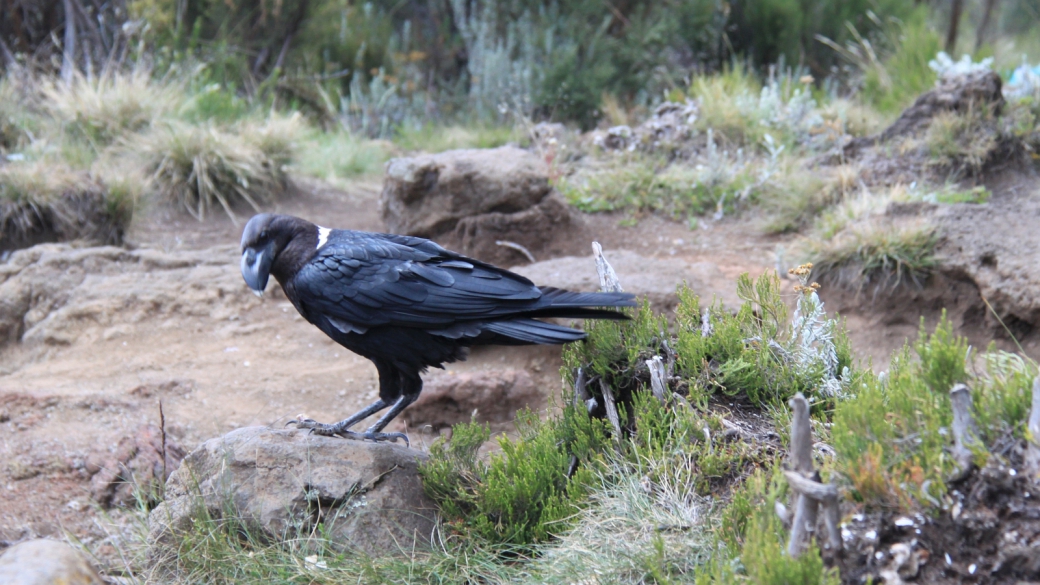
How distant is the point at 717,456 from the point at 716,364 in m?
0.50

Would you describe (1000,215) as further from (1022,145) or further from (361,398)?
(361,398)

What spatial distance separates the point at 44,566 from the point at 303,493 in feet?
2.61

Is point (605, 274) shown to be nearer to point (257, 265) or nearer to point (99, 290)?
point (257, 265)

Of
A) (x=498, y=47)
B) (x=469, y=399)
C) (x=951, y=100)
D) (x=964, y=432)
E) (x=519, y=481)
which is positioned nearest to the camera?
(x=964, y=432)

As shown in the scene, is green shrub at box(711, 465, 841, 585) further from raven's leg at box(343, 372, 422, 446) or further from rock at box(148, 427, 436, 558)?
raven's leg at box(343, 372, 422, 446)

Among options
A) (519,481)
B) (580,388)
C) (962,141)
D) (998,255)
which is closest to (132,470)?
(519,481)

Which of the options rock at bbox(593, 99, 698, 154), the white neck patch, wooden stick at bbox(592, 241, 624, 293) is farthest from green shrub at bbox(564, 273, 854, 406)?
rock at bbox(593, 99, 698, 154)

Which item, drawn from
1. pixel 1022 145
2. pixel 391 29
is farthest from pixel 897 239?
pixel 391 29

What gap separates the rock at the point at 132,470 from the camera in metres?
3.52

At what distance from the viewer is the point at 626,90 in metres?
9.38

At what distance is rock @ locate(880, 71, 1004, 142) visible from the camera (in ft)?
20.0

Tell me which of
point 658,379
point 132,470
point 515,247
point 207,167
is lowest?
point 132,470

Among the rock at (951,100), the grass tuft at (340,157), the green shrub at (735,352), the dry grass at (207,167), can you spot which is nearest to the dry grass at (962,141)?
the rock at (951,100)

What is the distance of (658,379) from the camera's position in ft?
9.46
